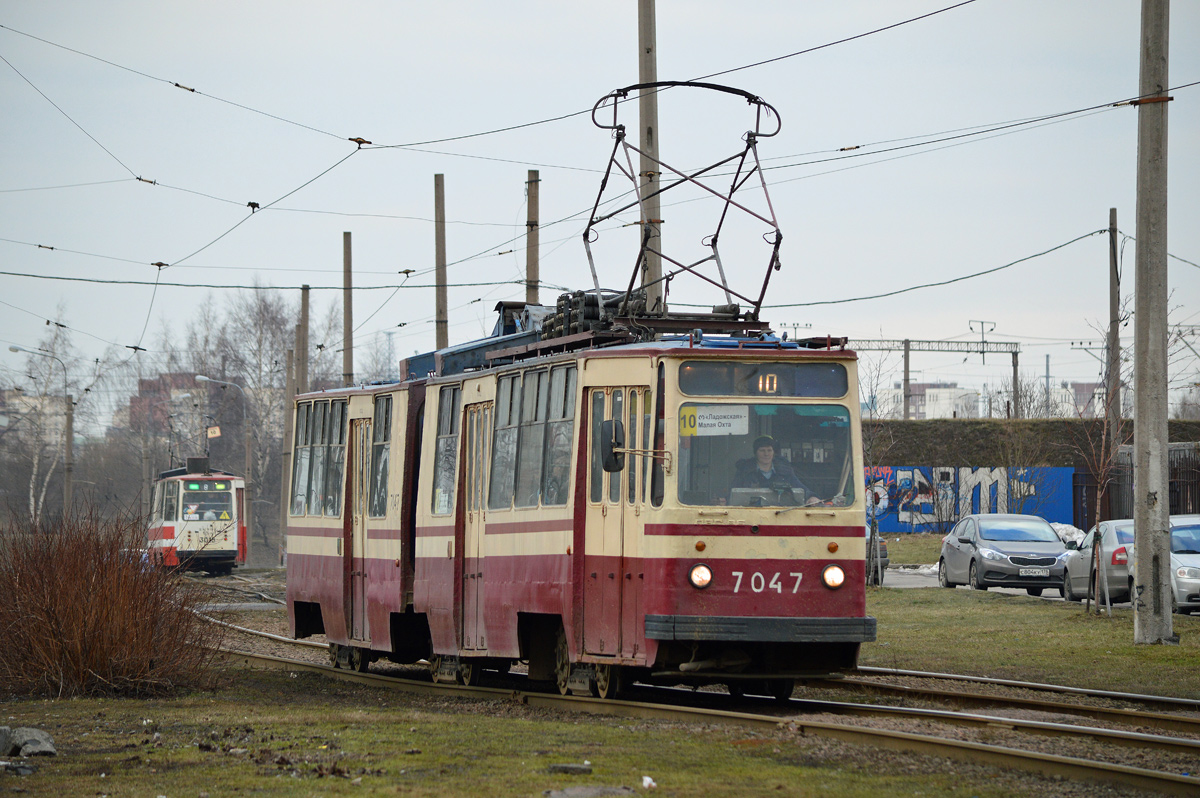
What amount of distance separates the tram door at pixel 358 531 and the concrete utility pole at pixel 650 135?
3.79 metres

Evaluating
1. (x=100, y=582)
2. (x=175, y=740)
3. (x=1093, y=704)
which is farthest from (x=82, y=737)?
(x=1093, y=704)

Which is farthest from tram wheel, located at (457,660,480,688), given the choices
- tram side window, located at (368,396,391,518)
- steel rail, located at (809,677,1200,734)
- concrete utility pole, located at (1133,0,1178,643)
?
concrete utility pole, located at (1133,0,1178,643)

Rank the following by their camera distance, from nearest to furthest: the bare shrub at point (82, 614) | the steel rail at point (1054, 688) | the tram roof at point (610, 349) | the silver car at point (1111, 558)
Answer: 1. the tram roof at point (610, 349)
2. the steel rail at point (1054, 688)
3. the bare shrub at point (82, 614)
4. the silver car at point (1111, 558)

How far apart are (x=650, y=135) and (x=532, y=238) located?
7.61 m

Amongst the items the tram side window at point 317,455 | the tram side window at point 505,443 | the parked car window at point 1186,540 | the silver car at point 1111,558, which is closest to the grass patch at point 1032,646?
the silver car at point 1111,558

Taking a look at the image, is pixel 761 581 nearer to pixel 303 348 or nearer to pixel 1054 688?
pixel 1054 688

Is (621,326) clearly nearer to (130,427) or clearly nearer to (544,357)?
(544,357)

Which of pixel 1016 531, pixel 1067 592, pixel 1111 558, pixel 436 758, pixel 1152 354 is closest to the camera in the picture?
pixel 436 758

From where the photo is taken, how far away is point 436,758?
348 inches

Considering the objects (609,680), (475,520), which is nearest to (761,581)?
(609,680)

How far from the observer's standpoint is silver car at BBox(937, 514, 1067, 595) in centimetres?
2791

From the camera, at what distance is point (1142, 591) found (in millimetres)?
16734

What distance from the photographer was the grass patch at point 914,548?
141ft

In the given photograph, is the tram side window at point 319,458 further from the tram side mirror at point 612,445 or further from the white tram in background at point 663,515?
the tram side mirror at point 612,445
